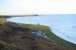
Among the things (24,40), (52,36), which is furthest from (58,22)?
(24,40)

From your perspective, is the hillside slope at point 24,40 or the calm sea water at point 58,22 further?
the calm sea water at point 58,22

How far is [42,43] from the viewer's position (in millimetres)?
931

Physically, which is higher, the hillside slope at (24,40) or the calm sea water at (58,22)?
the calm sea water at (58,22)

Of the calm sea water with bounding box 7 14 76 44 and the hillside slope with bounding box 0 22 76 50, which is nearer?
the hillside slope with bounding box 0 22 76 50

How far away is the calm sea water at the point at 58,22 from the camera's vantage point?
1.02 metres

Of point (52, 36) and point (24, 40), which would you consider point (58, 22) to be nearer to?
point (52, 36)

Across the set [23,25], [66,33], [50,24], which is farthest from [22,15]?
[66,33]

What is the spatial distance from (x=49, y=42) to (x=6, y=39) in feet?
0.94

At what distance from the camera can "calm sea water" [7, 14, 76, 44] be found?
102 cm

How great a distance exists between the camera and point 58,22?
3.52ft

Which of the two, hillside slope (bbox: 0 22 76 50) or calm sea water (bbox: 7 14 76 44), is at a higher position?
calm sea water (bbox: 7 14 76 44)
